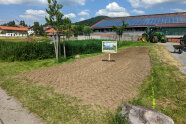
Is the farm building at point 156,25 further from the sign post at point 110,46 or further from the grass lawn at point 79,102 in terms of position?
the grass lawn at point 79,102

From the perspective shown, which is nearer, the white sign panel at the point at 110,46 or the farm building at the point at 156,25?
the white sign panel at the point at 110,46

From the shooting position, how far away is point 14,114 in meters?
4.07

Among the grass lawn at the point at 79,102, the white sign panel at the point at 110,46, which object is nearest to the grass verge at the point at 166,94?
the grass lawn at the point at 79,102

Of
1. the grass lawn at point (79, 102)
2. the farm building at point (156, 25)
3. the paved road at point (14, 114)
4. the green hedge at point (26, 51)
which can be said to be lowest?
the paved road at point (14, 114)

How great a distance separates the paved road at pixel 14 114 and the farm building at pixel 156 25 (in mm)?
33533

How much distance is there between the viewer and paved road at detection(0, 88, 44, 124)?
373 centimetres

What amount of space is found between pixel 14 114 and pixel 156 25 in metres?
41.3

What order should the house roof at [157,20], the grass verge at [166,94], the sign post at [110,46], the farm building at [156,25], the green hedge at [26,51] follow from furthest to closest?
1. the house roof at [157,20]
2. the farm building at [156,25]
3. the green hedge at [26,51]
4. the sign post at [110,46]
5. the grass verge at [166,94]

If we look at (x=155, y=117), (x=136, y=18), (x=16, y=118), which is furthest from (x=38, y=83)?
(x=136, y=18)

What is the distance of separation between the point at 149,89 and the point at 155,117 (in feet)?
9.35

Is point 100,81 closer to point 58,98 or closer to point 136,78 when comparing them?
point 136,78

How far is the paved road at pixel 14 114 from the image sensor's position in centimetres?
373

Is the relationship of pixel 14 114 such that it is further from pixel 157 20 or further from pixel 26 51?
pixel 157 20

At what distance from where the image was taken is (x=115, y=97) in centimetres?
495
